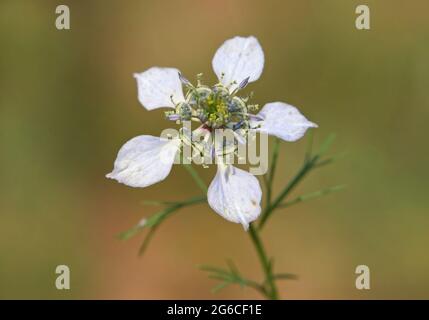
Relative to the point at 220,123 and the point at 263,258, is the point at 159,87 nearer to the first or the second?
the point at 220,123

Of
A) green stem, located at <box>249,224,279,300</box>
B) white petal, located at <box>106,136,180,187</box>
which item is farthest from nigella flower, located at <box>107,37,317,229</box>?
green stem, located at <box>249,224,279,300</box>

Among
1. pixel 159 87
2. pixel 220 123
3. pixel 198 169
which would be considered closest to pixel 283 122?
pixel 220 123

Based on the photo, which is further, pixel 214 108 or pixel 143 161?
pixel 214 108

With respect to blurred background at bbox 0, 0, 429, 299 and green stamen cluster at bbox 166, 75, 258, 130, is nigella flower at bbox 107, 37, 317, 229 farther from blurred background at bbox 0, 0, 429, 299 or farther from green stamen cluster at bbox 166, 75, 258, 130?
blurred background at bbox 0, 0, 429, 299

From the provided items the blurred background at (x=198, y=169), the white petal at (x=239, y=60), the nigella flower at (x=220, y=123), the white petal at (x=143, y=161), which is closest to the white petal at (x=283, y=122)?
the nigella flower at (x=220, y=123)

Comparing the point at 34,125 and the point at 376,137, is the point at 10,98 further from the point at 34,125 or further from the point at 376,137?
the point at 376,137

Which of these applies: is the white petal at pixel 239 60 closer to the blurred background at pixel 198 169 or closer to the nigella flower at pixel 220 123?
the nigella flower at pixel 220 123
